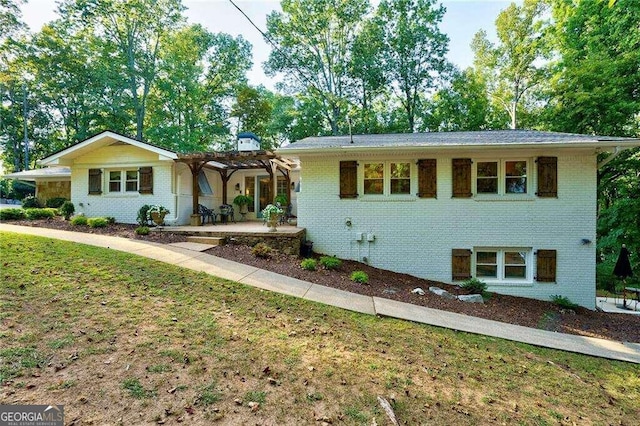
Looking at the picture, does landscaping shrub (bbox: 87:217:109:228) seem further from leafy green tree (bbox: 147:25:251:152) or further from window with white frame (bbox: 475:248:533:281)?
window with white frame (bbox: 475:248:533:281)

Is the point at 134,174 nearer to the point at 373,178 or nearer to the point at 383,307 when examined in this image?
the point at 373,178

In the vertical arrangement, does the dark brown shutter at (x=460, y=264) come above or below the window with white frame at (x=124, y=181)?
below

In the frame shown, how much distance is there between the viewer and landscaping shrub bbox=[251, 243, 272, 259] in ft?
27.6

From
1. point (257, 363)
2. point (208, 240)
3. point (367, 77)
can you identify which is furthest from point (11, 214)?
point (367, 77)

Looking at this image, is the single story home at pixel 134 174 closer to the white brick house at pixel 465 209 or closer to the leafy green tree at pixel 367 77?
the white brick house at pixel 465 209

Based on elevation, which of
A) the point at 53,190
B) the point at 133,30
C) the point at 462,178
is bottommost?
the point at 462,178

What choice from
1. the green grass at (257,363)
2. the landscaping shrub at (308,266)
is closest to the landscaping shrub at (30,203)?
the green grass at (257,363)

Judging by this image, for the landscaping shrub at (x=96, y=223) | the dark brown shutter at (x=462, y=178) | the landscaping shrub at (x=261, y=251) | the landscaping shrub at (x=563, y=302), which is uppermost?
the dark brown shutter at (x=462, y=178)

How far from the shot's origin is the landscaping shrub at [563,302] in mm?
8383

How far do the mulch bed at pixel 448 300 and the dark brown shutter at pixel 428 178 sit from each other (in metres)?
2.66

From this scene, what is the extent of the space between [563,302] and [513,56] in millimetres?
20746

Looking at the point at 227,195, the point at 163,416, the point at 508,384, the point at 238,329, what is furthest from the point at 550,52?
the point at 163,416

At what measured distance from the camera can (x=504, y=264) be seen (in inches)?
358

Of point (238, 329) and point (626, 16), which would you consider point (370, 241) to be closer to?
point (238, 329)
